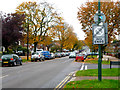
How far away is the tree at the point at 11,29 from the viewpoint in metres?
30.0

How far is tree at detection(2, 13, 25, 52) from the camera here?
98.6 feet

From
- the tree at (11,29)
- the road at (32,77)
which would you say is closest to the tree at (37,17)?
the tree at (11,29)

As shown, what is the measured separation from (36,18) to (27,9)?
2.79 metres

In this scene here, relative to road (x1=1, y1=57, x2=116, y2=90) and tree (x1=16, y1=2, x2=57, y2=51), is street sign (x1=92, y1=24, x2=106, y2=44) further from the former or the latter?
tree (x1=16, y1=2, x2=57, y2=51)

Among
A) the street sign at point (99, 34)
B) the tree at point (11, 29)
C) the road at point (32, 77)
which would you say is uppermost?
the tree at point (11, 29)

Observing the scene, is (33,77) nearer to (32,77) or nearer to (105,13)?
(32,77)

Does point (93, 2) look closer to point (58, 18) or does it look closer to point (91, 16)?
point (91, 16)

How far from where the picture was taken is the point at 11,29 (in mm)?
31094

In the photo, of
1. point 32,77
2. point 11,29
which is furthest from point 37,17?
point 32,77

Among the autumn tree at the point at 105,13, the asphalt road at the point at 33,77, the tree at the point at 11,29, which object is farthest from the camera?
the tree at the point at 11,29

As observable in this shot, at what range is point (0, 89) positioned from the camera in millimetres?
9234

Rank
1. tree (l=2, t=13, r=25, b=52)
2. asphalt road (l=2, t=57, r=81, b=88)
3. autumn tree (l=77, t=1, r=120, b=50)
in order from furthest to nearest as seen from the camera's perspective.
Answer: tree (l=2, t=13, r=25, b=52) → autumn tree (l=77, t=1, r=120, b=50) → asphalt road (l=2, t=57, r=81, b=88)

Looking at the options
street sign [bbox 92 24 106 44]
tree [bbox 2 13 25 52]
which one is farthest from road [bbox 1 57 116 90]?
tree [bbox 2 13 25 52]

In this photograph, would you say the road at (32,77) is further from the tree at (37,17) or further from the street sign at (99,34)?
the tree at (37,17)
